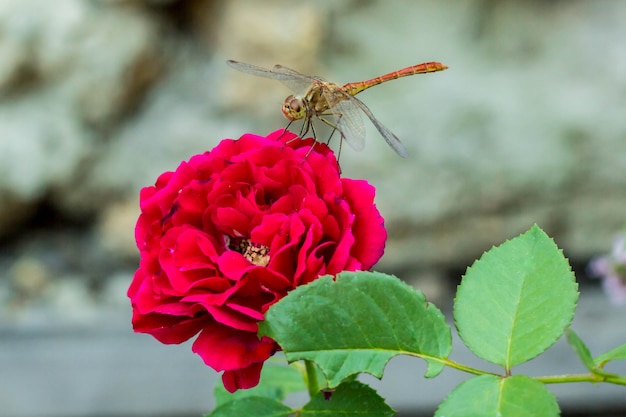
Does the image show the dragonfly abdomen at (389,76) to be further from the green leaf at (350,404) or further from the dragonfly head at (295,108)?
the green leaf at (350,404)

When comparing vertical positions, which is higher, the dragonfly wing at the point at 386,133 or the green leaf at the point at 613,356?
the dragonfly wing at the point at 386,133

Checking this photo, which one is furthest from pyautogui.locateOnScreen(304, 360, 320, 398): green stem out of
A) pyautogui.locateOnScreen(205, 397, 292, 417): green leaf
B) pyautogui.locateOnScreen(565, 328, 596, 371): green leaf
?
pyautogui.locateOnScreen(565, 328, 596, 371): green leaf

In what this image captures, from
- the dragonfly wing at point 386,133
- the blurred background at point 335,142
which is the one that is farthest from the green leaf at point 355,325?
the blurred background at point 335,142

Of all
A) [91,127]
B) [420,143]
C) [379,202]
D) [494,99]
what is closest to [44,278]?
[91,127]

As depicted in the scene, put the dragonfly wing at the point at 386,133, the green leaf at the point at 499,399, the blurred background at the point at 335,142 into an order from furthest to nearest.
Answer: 1. the blurred background at the point at 335,142
2. the dragonfly wing at the point at 386,133
3. the green leaf at the point at 499,399

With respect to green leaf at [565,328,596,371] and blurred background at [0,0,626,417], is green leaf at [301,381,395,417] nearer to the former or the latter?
green leaf at [565,328,596,371]
